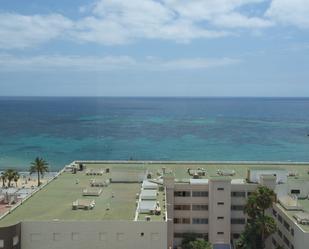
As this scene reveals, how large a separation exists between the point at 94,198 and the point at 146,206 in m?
8.21

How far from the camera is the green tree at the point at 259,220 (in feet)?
151

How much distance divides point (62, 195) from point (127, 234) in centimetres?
1354

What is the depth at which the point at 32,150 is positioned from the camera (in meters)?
153

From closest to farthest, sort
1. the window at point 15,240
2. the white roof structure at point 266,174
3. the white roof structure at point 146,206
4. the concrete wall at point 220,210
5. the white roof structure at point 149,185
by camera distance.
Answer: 1. the window at point 15,240
2. the white roof structure at point 146,206
3. the white roof structure at point 149,185
4. the concrete wall at point 220,210
5. the white roof structure at point 266,174

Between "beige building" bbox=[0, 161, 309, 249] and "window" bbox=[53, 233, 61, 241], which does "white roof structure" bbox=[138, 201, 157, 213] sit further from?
"window" bbox=[53, 233, 61, 241]

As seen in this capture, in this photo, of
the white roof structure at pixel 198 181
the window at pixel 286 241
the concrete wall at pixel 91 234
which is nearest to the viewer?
the concrete wall at pixel 91 234

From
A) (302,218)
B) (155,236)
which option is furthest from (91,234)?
(302,218)

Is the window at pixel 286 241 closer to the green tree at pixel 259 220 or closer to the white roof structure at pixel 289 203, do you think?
the green tree at pixel 259 220

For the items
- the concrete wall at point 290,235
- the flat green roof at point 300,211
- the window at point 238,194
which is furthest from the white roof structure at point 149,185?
the flat green roof at point 300,211

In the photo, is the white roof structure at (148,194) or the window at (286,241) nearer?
the window at (286,241)

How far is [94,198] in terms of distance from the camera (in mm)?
50500

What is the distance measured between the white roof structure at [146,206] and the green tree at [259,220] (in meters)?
10.0

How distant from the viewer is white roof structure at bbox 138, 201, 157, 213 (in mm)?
44094

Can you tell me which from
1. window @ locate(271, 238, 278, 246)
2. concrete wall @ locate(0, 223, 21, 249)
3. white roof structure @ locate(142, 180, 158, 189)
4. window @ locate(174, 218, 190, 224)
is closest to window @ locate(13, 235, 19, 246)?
concrete wall @ locate(0, 223, 21, 249)
